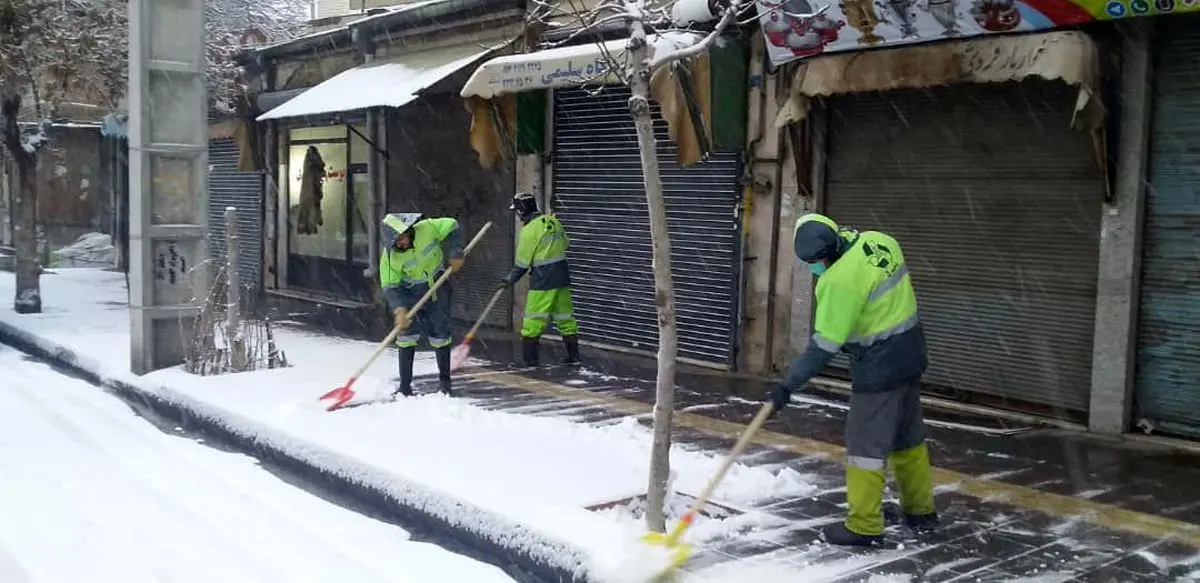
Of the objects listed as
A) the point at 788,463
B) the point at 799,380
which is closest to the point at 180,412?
the point at 788,463

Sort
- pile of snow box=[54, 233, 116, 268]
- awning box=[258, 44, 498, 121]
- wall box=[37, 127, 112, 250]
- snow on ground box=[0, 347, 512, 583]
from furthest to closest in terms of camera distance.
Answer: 1. wall box=[37, 127, 112, 250]
2. pile of snow box=[54, 233, 116, 268]
3. awning box=[258, 44, 498, 121]
4. snow on ground box=[0, 347, 512, 583]

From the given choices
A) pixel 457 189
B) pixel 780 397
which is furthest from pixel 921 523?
pixel 457 189

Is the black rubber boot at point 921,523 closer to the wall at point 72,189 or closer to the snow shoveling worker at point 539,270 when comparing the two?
the snow shoveling worker at point 539,270

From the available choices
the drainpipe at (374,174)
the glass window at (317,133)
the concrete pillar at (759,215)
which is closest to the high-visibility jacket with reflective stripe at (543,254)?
the concrete pillar at (759,215)

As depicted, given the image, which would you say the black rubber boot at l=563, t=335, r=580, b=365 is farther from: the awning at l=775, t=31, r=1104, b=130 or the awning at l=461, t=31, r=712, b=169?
the awning at l=775, t=31, r=1104, b=130

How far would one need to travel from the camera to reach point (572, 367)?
10.5m

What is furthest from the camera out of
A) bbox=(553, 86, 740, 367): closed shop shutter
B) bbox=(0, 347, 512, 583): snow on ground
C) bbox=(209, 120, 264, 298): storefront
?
bbox=(209, 120, 264, 298): storefront

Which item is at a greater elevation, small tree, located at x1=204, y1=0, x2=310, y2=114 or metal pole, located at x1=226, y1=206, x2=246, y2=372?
small tree, located at x1=204, y1=0, x2=310, y2=114

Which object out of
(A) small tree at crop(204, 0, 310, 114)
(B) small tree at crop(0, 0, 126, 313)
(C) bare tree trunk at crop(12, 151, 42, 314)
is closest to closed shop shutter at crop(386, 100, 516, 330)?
(A) small tree at crop(204, 0, 310, 114)

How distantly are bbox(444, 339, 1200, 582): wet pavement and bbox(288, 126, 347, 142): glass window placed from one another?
337 inches

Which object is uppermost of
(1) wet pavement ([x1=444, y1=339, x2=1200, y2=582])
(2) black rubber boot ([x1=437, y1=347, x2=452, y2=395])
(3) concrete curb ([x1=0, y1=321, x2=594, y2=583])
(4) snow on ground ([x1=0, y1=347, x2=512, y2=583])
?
(2) black rubber boot ([x1=437, y1=347, x2=452, y2=395])

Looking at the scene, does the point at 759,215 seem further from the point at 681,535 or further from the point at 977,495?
the point at 681,535

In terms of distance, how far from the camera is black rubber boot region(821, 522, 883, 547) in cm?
501

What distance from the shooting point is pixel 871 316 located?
16.4ft
